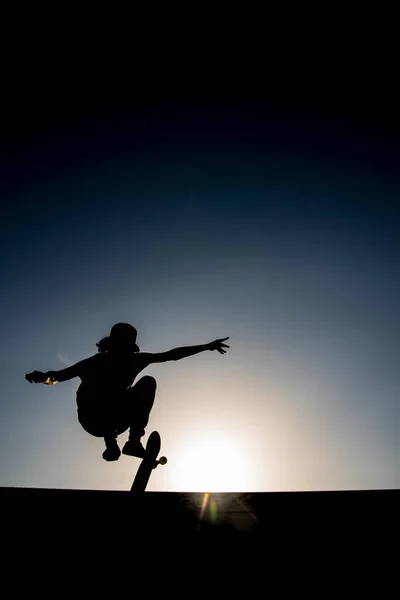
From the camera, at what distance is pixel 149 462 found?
4.01 meters

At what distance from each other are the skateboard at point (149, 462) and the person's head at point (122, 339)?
1.20 m

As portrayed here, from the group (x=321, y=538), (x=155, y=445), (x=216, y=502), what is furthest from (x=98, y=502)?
(x=321, y=538)

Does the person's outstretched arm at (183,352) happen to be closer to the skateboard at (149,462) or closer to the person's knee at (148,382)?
the person's knee at (148,382)

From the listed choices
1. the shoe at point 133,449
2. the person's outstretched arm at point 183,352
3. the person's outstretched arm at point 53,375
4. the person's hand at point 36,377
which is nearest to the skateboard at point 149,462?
the shoe at point 133,449

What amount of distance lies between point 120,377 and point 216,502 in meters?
2.37

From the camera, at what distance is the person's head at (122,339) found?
5.07 metres

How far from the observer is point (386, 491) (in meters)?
2.91

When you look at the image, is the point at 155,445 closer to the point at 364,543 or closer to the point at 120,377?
the point at 120,377

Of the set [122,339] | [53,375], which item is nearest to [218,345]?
[122,339]

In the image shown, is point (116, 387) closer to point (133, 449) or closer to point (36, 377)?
point (133, 449)

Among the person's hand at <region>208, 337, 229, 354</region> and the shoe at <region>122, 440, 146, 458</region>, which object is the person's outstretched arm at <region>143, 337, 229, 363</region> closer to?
the person's hand at <region>208, 337, 229, 354</region>

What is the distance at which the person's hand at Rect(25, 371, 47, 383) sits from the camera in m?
4.51

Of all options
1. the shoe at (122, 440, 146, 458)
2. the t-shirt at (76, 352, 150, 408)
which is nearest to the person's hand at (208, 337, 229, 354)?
the t-shirt at (76, 352, 150, 408)

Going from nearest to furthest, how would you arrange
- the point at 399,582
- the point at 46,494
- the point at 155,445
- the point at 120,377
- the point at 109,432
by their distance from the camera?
the point at 399,582 → the point at 46,494 → the point at 155,445 → the point at 109,432 → the point at 120,377
